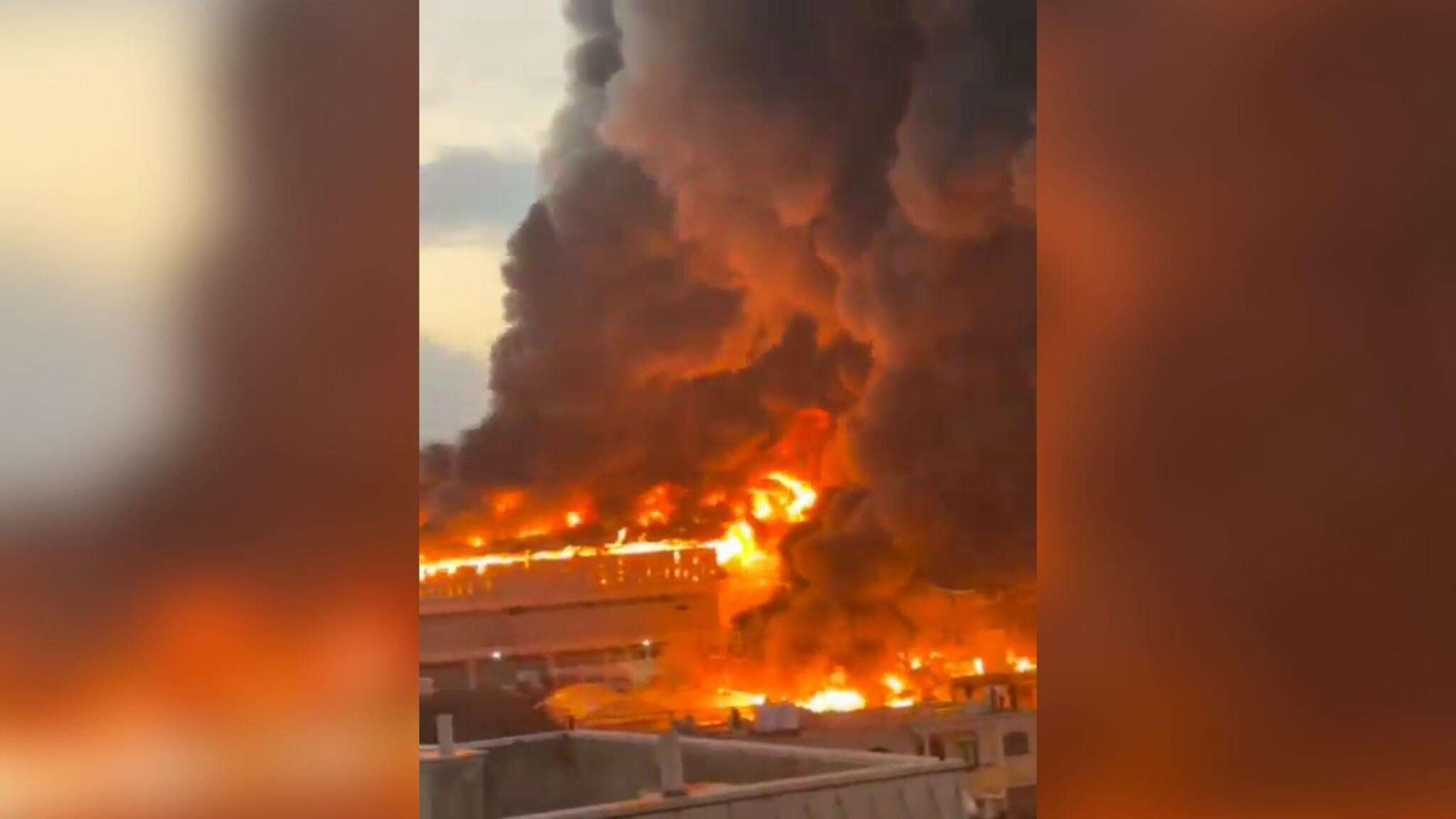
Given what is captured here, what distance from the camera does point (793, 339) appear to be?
22.3ft

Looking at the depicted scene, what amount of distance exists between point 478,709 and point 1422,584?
14.3 ft

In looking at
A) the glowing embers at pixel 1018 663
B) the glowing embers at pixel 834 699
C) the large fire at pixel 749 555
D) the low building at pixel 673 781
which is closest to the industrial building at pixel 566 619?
the large fire at pixel 749 555

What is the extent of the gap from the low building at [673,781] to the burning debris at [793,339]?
0.26 meters

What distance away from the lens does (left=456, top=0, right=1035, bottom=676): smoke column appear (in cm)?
632

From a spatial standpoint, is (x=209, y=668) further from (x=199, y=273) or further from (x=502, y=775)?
(x=502, y=775)

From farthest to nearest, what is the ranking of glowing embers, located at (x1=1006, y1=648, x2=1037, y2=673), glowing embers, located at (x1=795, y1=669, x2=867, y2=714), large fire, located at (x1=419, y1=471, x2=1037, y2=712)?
glowing embers, located at (x1=1006, y1=648, x2=1037, y2=673)
glowing embers, located at (x1=795, y1=669, x2=867, y2=714)
large fire, located at (x1=419, y1=471, x2=1037, y2=712)

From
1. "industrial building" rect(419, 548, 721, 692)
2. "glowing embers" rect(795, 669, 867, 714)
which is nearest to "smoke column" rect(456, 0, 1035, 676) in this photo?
"glowing embers" rect(795, 669, 867, 714)

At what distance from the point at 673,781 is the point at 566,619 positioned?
0.73 meters

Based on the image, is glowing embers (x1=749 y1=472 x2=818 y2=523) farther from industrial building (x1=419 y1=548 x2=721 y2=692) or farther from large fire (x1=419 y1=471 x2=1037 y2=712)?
industrial building (x1=419 y1=548 x2=721 y2=692)

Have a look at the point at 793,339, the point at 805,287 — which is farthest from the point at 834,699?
the point at 805,287

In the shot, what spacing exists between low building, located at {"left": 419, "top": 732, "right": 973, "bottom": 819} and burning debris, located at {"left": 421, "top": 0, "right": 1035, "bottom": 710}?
257 millimetres

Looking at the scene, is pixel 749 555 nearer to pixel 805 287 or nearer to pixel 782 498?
pixel 782 498

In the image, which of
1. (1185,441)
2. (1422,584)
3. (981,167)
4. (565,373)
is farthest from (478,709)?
(1422,584)

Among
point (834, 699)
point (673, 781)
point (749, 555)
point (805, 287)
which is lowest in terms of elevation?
point (673, 781)
